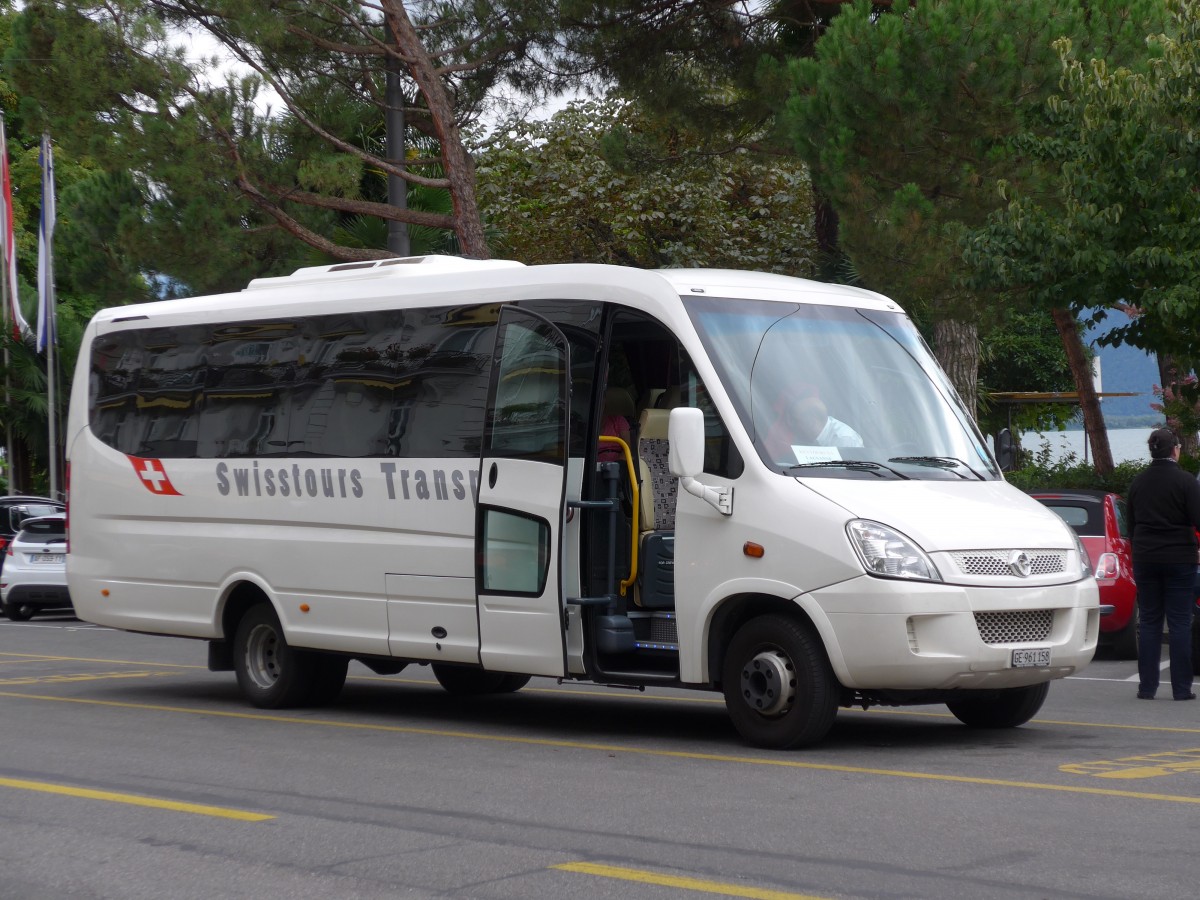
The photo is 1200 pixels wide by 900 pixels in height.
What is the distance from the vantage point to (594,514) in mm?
10156

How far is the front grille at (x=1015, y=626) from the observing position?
895cm

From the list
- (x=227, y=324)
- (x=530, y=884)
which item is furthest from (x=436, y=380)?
(x=530, y=884)

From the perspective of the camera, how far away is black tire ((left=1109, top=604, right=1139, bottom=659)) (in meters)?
16.0

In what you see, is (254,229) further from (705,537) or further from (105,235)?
(705,537)

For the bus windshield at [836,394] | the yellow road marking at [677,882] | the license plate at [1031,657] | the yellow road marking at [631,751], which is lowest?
the yellow road marking at [631,751]

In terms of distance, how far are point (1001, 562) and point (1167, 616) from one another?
10.9ft

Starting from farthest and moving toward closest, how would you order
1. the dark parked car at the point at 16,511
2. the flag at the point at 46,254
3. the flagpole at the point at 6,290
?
the flagpole at the point at 6,290 → the flag at the point at 46,254 → the dark parked car at the point at 16,511

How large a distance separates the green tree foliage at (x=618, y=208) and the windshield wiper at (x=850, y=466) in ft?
78.4

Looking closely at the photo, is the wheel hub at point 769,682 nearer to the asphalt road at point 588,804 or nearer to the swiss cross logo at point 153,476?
the asphalt road at point 588,804

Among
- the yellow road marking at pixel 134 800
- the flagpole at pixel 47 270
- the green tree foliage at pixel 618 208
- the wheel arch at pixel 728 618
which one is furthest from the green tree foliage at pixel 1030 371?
the yellow road marking at pixel 134 800

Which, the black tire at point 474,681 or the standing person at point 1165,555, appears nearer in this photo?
the standing person at point 1165,555

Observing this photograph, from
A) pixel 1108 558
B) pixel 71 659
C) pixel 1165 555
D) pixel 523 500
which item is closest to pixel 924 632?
pixel 523 500

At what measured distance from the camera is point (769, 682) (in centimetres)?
927

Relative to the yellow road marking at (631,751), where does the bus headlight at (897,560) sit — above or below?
above
